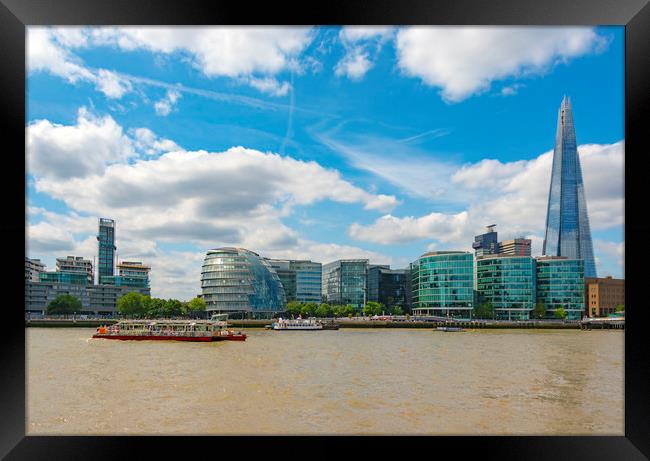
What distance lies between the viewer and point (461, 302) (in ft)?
172

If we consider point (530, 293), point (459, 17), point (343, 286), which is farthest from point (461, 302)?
point (459, 17)

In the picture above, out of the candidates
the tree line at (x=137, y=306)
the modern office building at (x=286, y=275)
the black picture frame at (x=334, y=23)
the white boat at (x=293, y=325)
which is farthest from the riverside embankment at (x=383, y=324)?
the black picture frame at (x=334, y=23)

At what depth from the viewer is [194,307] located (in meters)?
49.8

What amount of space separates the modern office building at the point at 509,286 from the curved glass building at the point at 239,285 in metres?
22.2

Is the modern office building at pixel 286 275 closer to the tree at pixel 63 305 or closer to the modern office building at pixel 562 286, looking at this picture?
the tree at pixel 63 305

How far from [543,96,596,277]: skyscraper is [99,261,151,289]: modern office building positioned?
53322mm

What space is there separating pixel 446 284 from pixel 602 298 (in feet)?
49.2

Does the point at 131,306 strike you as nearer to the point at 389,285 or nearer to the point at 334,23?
the point at 389,285

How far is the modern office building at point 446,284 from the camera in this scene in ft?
172

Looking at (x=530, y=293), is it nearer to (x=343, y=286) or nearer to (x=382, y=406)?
(x=343, y=286)

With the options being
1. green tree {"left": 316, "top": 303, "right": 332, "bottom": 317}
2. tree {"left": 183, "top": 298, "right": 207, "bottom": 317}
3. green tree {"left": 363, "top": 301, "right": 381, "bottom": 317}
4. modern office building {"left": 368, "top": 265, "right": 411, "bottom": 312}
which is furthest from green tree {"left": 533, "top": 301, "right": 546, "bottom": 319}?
tree {"left": 183, "top": 298, "right": 207, "bottom": 317}

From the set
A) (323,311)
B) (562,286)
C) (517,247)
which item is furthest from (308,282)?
(517,247)

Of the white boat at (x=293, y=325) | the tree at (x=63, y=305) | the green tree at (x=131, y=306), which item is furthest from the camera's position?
the green tree at (x=131, y=306)

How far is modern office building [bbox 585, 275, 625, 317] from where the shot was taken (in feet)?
161
